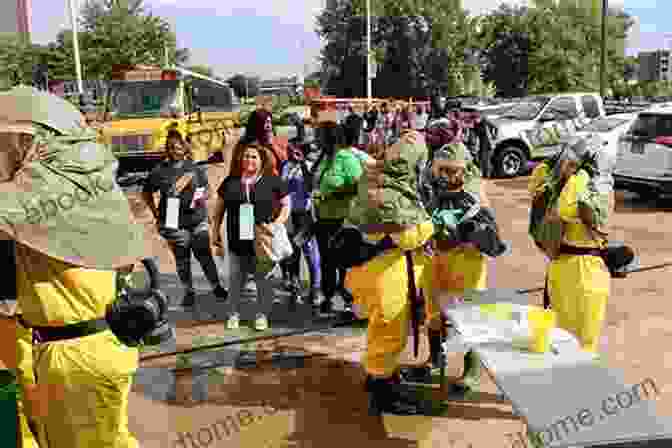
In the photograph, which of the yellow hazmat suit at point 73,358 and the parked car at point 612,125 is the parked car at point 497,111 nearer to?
the parked car at point 612,125

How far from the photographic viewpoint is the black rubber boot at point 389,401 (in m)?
4.03

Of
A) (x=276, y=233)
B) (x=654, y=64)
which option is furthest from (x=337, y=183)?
(x=654, y=64)

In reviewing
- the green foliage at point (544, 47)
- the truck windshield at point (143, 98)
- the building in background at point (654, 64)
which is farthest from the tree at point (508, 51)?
the truck windshield at point (143, 98)

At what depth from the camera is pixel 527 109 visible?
15.2m

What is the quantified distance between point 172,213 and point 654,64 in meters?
19.5

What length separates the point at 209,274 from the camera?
6.37 m

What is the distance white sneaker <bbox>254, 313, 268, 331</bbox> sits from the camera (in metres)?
5.61

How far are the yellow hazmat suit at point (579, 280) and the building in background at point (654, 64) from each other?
1924cm

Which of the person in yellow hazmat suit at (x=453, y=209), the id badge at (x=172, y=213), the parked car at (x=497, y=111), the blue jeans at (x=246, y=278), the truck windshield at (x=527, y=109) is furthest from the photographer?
the parked car at (x=497, y=111)

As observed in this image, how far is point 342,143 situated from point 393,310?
6.56 ft

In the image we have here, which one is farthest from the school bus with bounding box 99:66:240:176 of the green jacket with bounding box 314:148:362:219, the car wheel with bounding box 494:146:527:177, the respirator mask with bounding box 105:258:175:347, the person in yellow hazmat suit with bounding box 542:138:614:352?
the respirator mask with bounding box 105:258:175:347

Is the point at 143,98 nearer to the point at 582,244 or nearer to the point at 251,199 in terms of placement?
the point at 251,199

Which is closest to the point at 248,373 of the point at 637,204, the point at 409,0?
the point at 637,204

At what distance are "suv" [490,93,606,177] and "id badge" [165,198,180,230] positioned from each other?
33.2 ft
